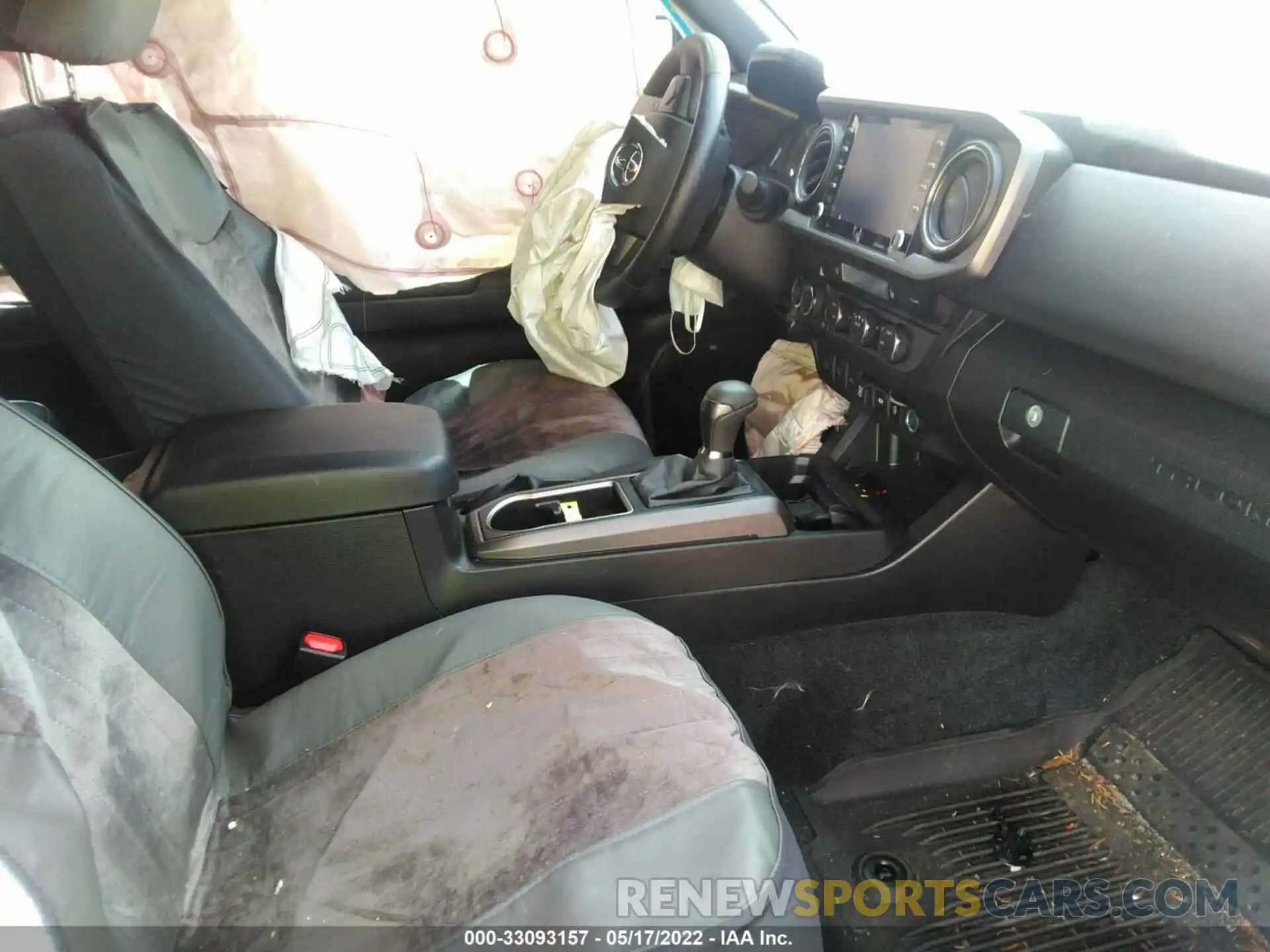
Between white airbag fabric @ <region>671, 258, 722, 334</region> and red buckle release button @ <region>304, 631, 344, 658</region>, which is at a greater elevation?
white airbag fabric @ <region>671, 258, 722, 334</region>

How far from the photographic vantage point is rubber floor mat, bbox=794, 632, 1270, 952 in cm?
95

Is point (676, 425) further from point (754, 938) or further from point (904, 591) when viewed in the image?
point (754, 938)

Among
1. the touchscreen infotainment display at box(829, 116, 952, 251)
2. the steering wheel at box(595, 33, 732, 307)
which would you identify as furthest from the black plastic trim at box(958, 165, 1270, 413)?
the steering wheel at box(595, 33, 732, 307)

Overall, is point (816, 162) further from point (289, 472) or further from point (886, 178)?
point (289, 472)

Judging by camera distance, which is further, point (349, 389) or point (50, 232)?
point (349, 389)

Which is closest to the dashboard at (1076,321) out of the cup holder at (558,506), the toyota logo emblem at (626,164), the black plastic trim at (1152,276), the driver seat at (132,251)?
the black plastic trim at (1152,276)

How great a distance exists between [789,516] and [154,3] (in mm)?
997

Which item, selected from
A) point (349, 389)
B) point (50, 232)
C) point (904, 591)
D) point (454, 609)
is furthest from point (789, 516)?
point (50, 232)

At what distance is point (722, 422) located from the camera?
117 centimetres

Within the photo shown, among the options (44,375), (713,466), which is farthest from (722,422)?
(44,375)

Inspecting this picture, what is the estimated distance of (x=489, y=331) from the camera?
173 cm

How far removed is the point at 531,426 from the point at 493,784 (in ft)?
2.64

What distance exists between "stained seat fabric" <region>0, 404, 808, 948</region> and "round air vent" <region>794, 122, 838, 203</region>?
2.38 ft

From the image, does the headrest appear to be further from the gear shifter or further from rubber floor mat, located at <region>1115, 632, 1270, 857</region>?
rubber floor mat, located at <region>1115, 632, 1270, 857</region>
